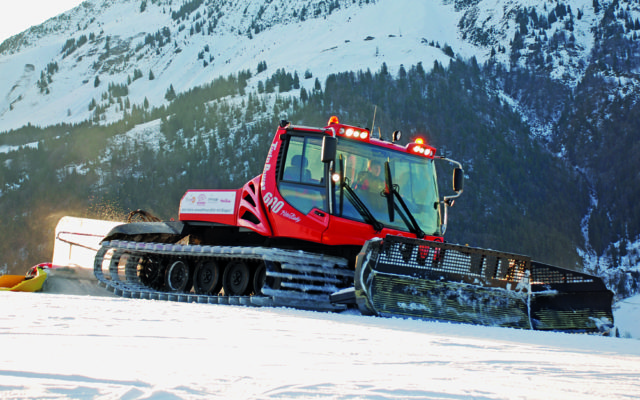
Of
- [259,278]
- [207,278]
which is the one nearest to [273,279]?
[259,278]

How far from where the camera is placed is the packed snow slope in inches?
110

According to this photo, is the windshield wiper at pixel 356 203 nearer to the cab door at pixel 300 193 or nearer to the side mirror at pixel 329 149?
the cab door at pixel 300 193

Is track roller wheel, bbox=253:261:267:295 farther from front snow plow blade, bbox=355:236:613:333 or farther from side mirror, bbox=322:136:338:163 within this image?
front snow plow blade, bbox=355:236:613:333

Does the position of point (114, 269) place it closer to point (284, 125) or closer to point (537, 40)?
point (284, 125)

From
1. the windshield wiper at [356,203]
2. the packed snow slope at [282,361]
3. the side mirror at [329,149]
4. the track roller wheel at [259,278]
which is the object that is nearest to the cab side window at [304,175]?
the windshield wiper at [356,203]

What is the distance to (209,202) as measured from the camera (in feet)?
Answer: 35.3

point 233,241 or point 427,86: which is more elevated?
point 427,86

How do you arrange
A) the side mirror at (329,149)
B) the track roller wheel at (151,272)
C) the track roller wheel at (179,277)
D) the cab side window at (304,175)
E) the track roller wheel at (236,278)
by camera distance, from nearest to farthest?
the side mirror at (329,149) → the cab side window at (304,175) → the track roller wheel at (236,278) → the track roller wheel at (179,277) → the track roller wheel at (151,272)

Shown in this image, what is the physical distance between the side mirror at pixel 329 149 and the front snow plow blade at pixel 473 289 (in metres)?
1.19

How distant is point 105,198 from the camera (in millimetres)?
92688

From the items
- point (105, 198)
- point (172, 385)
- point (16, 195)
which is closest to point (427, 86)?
point (105, 198)

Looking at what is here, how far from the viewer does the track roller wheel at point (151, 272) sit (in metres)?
11.4

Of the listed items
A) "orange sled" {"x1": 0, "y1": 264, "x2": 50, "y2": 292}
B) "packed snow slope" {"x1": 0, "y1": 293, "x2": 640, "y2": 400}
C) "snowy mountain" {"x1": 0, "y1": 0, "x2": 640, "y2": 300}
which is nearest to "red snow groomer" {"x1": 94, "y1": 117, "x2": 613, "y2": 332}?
"packed snow slope" {"x1": 0, "y1": 293, "x2": 640, "y2": 400}

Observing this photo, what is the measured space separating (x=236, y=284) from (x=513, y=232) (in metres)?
84.4
